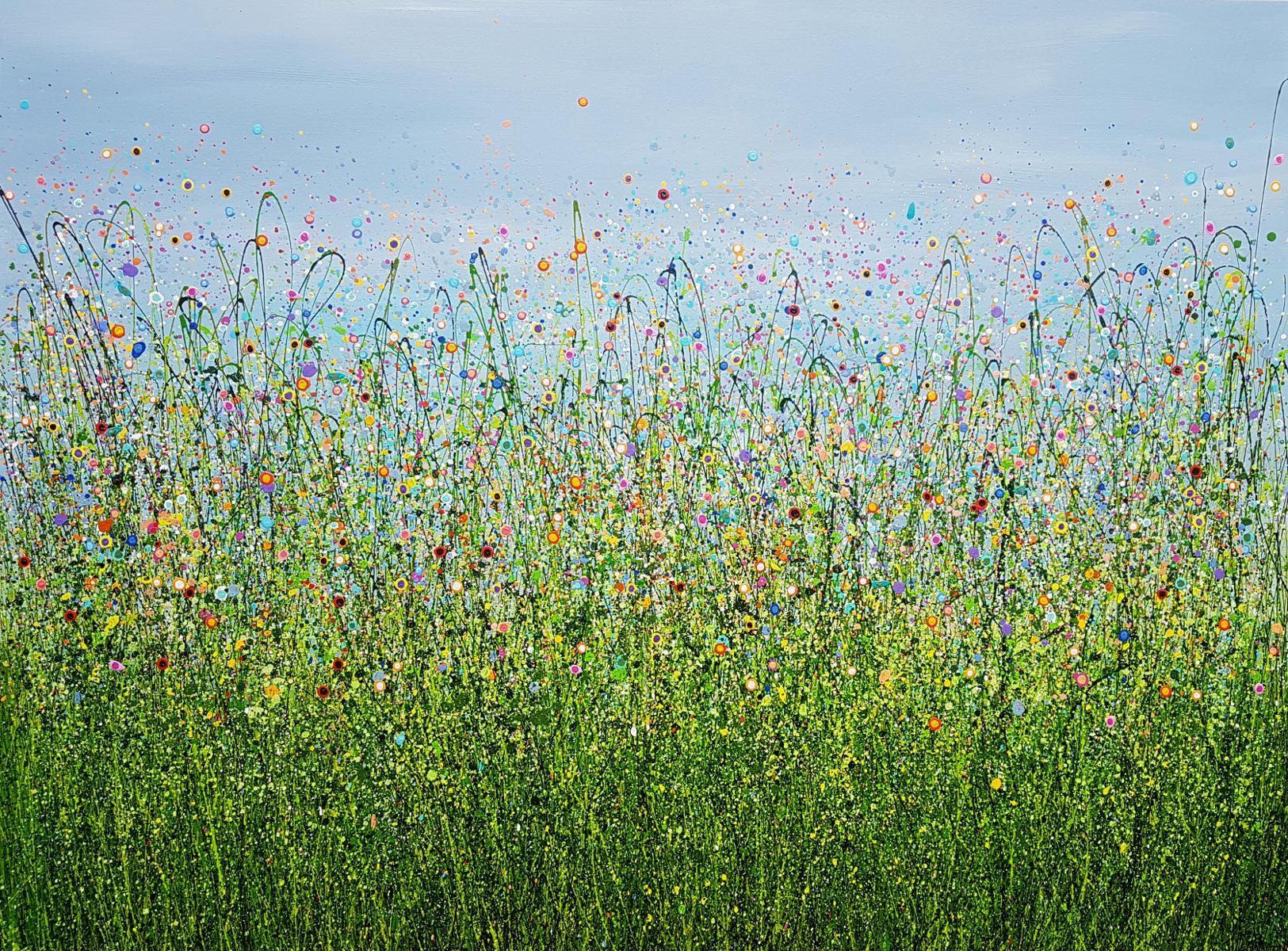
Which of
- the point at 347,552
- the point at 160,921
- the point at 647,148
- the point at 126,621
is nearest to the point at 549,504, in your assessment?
the point at 347,552

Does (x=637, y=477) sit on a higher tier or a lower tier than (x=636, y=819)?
higher

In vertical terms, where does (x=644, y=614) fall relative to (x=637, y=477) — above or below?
below

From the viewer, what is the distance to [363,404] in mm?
2266

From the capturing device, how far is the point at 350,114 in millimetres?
2219

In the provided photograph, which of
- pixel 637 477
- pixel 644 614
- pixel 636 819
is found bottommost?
pixel 636 819

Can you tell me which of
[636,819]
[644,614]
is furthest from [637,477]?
[636,819]

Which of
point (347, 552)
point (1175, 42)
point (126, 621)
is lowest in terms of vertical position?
point (126, 621)

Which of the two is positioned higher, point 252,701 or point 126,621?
point 126,621

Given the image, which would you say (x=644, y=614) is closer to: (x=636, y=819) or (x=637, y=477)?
(x=637, y=477)

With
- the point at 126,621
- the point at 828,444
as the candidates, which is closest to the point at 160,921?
the point at 126,621

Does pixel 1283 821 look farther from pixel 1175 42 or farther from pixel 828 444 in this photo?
pixel 1175 42

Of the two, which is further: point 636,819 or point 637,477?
point 637,477

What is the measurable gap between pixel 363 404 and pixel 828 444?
0.97 meters

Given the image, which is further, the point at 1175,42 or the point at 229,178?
the point at 1175,42
